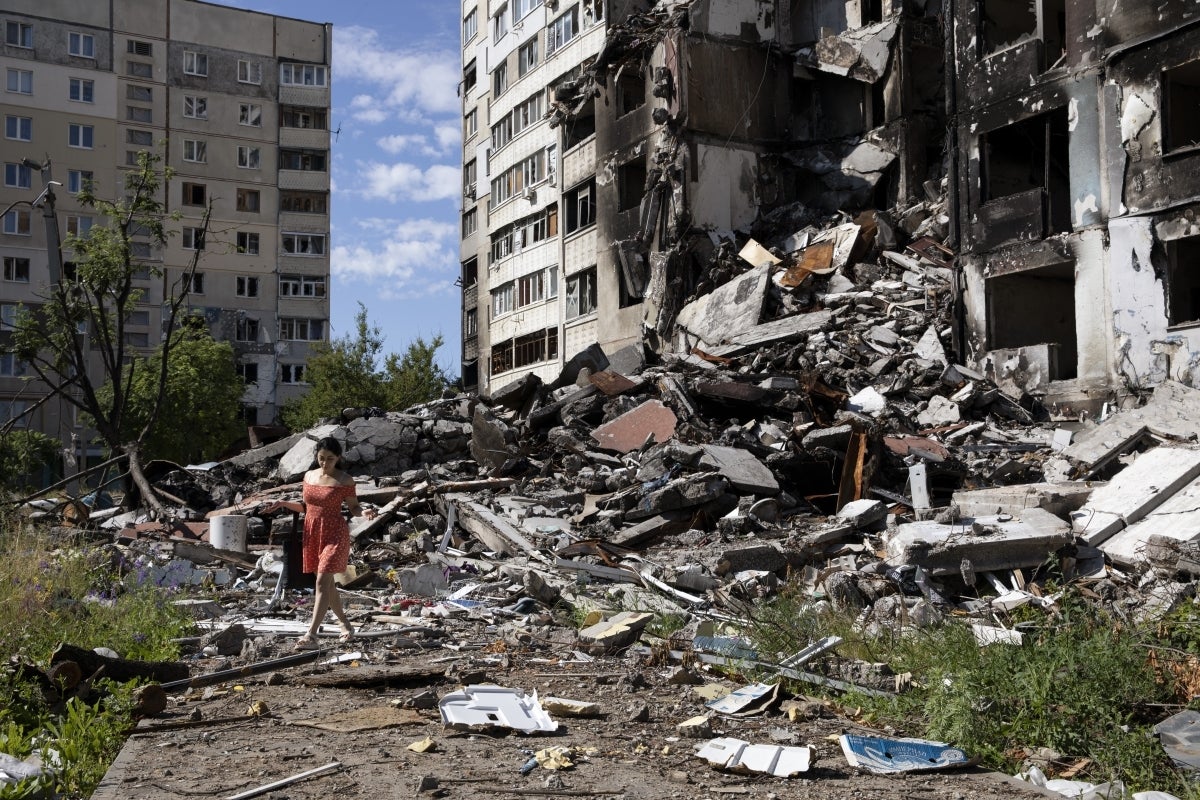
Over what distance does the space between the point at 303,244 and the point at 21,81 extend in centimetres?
1390

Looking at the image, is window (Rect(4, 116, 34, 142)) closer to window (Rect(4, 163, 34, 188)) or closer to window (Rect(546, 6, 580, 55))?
window (Rect(4, 163, 34, 188))

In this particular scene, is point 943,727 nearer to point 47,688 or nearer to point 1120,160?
point 47,688

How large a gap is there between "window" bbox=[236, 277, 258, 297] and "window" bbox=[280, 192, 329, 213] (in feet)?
12.3

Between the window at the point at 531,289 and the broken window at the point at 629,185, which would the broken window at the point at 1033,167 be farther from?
the window at the point at 531,289

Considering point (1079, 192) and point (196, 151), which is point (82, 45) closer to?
point (196, 151)

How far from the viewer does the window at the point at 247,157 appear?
50719 mm

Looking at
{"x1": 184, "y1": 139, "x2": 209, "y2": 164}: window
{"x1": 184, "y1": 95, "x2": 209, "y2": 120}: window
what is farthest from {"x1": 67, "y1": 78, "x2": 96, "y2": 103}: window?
{"x1": 184, "y1": 139, "x2": 209, "y2": 164}: window

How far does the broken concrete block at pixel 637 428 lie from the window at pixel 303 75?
1632 inches

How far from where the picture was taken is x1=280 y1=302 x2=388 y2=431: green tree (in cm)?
3906

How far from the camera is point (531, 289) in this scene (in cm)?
3631

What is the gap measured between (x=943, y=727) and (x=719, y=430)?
1065cm

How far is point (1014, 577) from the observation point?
9.53 meters

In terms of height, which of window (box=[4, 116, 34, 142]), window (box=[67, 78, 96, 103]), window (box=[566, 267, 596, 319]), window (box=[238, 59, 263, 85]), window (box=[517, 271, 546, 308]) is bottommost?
window (box=[566, 267, 596, 319])

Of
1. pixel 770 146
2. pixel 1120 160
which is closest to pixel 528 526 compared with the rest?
pixel 1120 160
